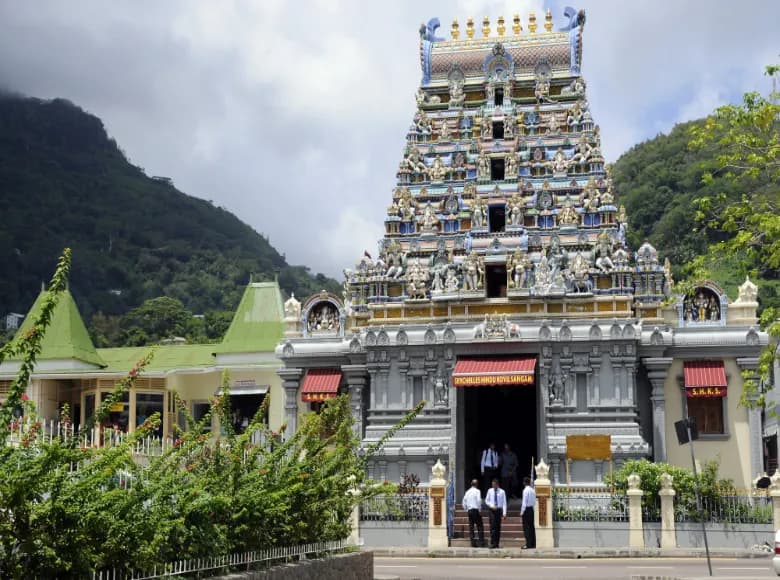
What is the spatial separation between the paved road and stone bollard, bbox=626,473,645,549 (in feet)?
5.23

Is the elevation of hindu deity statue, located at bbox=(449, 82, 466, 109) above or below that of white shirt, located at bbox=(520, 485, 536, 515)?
above

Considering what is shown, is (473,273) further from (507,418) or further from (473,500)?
(473,500)

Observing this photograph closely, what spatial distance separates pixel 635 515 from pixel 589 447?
4514mm

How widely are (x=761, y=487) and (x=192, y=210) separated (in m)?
101

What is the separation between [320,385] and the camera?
115ft

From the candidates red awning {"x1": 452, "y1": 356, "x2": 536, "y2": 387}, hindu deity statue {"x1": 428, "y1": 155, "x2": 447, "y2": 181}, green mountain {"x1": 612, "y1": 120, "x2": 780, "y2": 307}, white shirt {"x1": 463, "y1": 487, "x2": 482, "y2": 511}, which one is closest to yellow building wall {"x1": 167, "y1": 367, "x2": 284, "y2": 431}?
red awning {"x1": 452, "y1": 356, "x2": 536, "y2": 387}

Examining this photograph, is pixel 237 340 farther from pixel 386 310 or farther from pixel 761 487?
pixel 761 487

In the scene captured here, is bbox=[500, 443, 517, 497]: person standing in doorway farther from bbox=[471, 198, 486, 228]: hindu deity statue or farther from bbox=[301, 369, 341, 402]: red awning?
bbox=[471, 198, 486, 228]: hindu deity statue

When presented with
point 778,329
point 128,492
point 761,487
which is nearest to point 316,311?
point 761,487

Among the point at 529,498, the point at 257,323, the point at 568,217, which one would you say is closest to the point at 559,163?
the point at 568,217

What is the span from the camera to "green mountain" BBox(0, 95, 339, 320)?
94.8 m

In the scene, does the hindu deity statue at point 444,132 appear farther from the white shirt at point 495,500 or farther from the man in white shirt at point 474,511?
the white shirt at point 495,500

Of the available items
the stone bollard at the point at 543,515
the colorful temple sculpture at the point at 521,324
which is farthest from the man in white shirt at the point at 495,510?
the colorful temple sculpture at the point at 521,324

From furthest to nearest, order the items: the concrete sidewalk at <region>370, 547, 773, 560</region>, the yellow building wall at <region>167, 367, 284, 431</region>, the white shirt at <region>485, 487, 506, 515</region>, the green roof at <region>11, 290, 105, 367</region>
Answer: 1. the green roof at <region>11, 290, 105, 367</region>
2. the yellow building wall at <region>167, 367, 284, 431</region>
3. the white shirt at <region>485, 487, 506, 515</region>
4. the concrete sidewalk at <region>370, 547, 773, 560</region>
